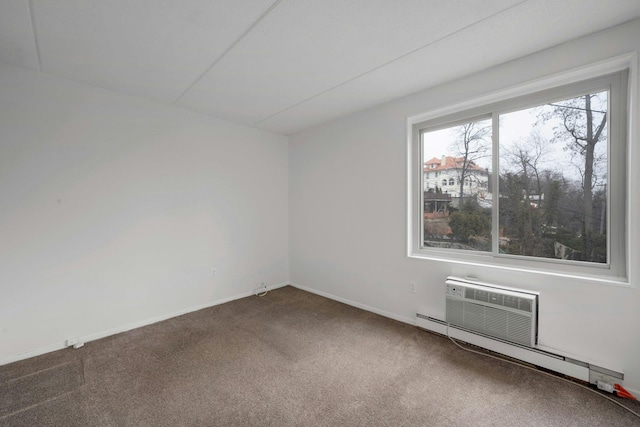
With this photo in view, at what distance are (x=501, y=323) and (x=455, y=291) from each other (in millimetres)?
402

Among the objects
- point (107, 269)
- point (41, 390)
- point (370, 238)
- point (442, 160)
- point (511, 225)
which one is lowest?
point (41, 390)

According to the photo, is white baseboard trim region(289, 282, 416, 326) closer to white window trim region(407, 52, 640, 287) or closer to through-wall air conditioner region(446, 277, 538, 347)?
through-wall air conditioner region(446, 277, 538, 347)

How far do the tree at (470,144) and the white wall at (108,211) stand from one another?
2.71 m

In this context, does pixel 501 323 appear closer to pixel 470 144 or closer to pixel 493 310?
pixel 493 310

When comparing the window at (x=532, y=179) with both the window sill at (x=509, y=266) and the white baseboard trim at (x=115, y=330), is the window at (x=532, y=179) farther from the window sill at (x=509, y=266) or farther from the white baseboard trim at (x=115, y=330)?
the white baseboard trim at (x=115, y=330)

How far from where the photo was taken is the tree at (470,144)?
254 cm

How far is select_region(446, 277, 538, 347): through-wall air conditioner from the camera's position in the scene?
6.73 feet

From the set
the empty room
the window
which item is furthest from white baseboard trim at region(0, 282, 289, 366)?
the window

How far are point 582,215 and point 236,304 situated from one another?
3.67m

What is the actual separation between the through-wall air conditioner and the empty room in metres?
0.02

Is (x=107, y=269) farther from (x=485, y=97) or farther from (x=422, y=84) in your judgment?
(x=485, y=97)

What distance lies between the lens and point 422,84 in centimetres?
259

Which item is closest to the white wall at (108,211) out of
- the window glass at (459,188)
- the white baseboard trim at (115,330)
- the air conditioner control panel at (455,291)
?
the white baseboard trim at (115,330)

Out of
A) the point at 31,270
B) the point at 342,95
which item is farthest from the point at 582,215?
the point at 31,270
